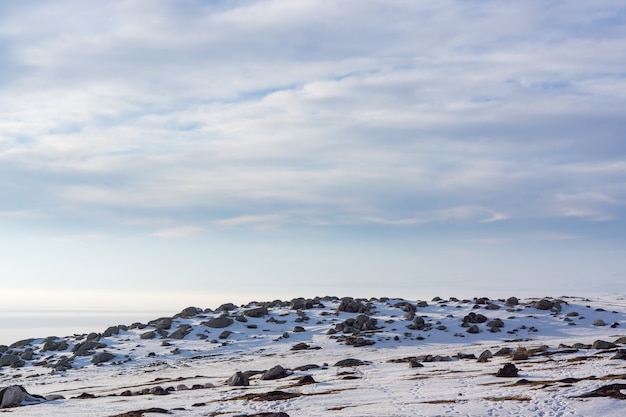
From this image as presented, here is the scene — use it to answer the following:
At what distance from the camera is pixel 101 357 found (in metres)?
73.2

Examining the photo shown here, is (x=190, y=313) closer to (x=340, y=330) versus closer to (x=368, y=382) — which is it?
(x=340, y=330)

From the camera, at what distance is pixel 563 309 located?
89750mm

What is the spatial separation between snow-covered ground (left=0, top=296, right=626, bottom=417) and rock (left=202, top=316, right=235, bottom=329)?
0.30 metres

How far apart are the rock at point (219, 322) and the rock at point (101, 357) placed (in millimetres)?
14953

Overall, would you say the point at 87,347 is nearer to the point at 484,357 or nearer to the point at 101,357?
the point at 101,357

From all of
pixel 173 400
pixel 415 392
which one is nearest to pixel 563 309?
pixel 415 392

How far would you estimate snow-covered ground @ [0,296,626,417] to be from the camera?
1287 inches

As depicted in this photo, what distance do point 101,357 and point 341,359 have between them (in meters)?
29.7

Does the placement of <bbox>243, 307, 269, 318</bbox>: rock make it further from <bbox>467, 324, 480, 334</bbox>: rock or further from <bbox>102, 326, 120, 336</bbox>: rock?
<bbox>467, 324, 480, 334</bbox>: rock

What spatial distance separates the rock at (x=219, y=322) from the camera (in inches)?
3346

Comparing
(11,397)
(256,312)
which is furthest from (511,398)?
(256,312)

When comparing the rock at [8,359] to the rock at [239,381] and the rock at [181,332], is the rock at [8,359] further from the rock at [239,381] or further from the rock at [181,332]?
the rock at [239,381]

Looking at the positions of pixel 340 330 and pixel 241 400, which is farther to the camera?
pixel 340 330

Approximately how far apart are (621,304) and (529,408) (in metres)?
81.5
